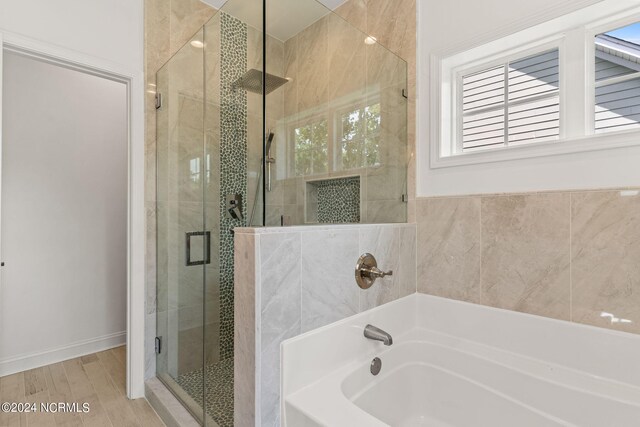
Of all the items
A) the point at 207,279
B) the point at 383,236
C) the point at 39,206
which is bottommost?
the point at 207,279

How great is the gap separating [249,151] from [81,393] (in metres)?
2.01

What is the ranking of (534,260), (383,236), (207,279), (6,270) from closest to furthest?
(534,260), (383,236), (207,279), (6,270)

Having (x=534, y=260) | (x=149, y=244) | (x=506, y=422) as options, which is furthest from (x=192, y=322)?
(x=534, y=260)

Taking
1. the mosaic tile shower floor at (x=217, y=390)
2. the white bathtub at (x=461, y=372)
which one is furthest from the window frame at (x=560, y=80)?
the mosaic tile shower floor at (x=217, y=390)

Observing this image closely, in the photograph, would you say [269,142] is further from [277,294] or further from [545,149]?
[545,149]

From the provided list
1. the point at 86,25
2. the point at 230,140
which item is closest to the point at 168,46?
the point at 86,25

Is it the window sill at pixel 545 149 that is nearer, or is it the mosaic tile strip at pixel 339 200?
the window sill at pixel 545 149

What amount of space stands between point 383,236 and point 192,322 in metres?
1.28

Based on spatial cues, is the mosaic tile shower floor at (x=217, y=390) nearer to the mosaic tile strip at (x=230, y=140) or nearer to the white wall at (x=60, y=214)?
the mosaic tile strip at (x=230, y=140)

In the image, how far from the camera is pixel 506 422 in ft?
4.45

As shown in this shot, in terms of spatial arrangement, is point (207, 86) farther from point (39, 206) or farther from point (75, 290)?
point (75, 290)

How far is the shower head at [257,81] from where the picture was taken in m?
1.25

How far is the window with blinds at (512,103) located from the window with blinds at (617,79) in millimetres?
154

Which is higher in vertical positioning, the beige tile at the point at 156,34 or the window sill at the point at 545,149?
the beige tile at the point at 156,34
